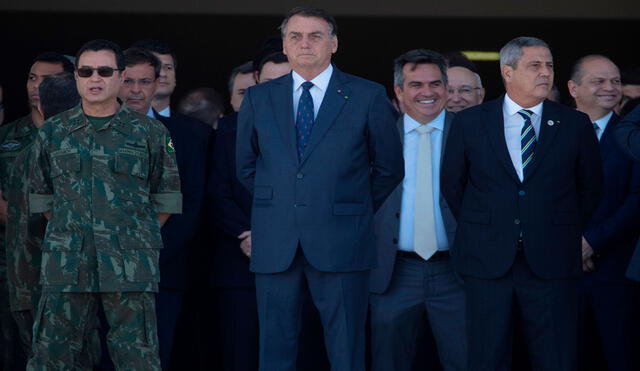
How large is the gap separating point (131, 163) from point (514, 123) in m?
1.62

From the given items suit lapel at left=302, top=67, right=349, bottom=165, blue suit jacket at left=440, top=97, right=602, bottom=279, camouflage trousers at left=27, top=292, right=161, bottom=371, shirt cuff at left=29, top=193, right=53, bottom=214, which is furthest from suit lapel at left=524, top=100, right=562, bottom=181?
shirt cuff at left=29, top=193, right=53, bottom=214

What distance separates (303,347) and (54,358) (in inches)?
62.4

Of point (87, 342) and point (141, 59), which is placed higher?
point (141, 59)

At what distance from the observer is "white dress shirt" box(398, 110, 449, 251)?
5.35m

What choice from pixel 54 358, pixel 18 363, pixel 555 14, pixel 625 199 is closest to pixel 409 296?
pixel 625 199

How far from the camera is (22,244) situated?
17.3ft

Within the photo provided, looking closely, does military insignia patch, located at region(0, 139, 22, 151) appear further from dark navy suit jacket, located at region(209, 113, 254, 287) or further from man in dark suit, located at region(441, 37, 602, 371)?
man in dark suit, located at region(441, 37, 602, 371)

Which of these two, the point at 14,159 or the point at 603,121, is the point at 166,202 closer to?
the point at 14,159

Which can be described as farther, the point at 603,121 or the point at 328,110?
the point at 603,121

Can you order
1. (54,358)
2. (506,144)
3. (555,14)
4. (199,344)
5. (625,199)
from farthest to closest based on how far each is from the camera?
(555,14), (199,344), (625,199), (506,144), (54,358)

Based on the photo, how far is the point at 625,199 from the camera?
578 cm

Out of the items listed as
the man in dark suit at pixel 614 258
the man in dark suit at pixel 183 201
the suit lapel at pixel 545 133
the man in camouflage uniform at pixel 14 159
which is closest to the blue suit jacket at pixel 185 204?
the man in dark suit at pixel 183 201

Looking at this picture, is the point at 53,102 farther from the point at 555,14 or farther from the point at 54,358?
the point at 555,14

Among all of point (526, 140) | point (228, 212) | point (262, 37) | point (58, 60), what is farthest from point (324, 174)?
point (262, 37)
